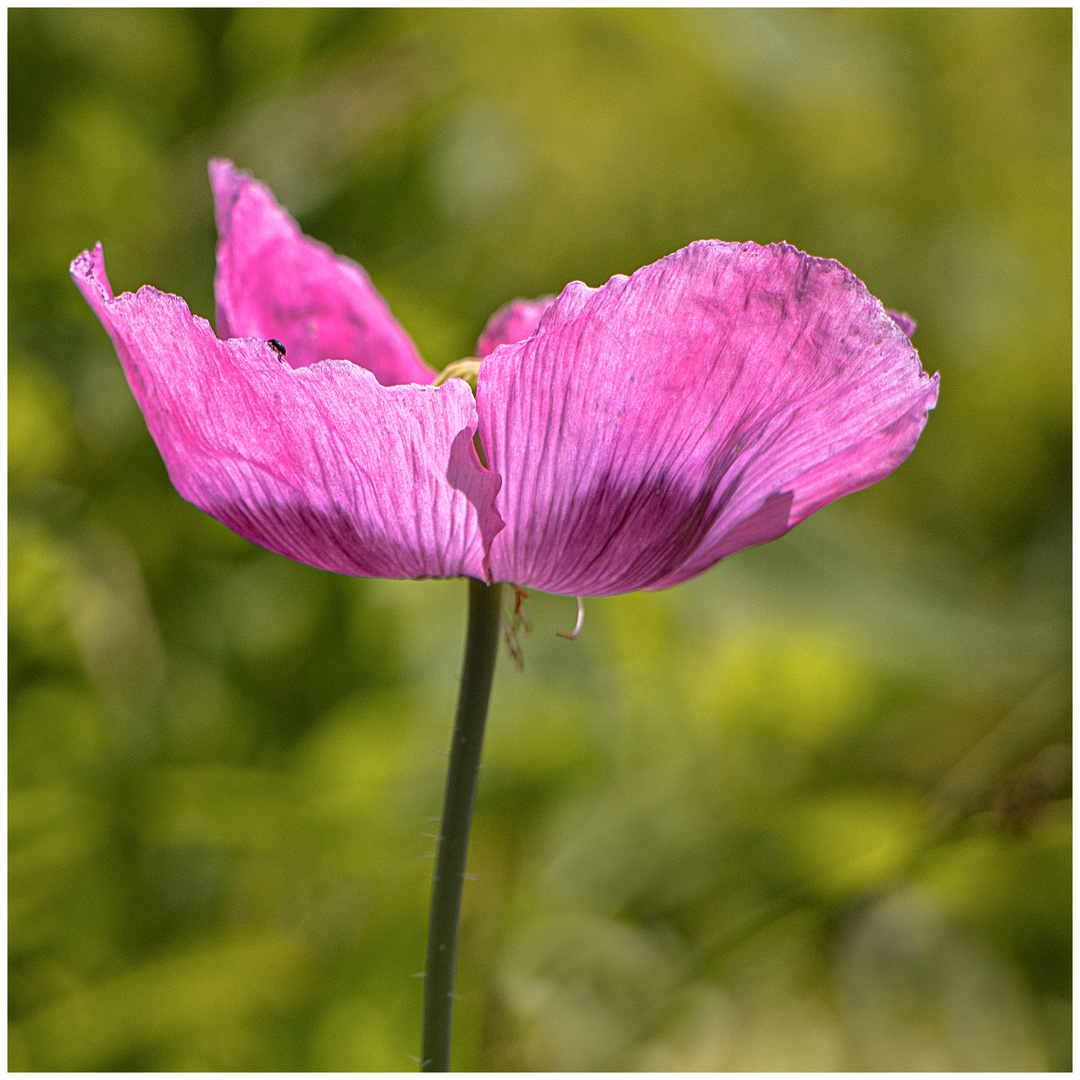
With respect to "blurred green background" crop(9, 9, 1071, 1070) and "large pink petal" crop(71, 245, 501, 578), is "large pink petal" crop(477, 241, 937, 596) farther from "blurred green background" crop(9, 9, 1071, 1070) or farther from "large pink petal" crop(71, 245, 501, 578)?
"blurred green background" crop(9, 9, 1071, 1070)

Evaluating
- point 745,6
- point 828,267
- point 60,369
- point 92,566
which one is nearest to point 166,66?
point 60,369

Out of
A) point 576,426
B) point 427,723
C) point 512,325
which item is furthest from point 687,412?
point 427,723

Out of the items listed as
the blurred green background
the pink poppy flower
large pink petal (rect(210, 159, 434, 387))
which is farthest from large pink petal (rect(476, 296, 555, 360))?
the blurred green background

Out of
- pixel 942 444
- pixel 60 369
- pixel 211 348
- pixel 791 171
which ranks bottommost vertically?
pixel 211 348

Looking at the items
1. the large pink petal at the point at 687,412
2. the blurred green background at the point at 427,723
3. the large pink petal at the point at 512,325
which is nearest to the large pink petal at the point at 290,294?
the large pink petal at the point at 512,325

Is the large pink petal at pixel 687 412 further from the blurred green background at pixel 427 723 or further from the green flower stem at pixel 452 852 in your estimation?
the blurred green background at pixel 427 723

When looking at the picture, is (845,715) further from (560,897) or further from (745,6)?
(745,6)

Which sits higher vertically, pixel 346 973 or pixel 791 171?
pixel 791 171
